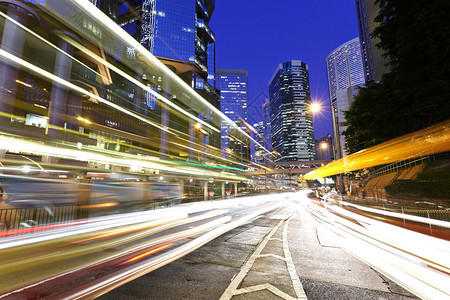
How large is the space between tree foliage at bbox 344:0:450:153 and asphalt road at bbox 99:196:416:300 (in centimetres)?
1363

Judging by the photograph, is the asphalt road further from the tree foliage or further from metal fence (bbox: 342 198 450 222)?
the tree foliage

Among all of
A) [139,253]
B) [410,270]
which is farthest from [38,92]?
[410,270]

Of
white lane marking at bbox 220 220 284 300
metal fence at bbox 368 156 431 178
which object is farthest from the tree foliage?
white lane marking at bbox 220 220 284 300

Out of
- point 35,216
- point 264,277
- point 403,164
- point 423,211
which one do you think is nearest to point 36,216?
point 35,216

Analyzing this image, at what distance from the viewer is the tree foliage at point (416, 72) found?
44.5ft

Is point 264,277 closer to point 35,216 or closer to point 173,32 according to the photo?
point 35,216

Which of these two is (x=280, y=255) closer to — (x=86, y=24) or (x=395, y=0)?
(x=395, y=0)

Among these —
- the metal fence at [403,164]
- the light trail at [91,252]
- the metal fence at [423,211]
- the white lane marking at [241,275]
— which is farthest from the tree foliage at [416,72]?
the light trail at [91,252]

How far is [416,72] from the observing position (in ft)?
48.6

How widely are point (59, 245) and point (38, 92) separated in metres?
47.4

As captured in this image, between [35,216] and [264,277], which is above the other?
[35,216]

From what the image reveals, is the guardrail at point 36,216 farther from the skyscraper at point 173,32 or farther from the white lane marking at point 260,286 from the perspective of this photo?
the skyscraper at point 173,32

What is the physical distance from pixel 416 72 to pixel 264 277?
1830cm

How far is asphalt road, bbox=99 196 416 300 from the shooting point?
3.81m
